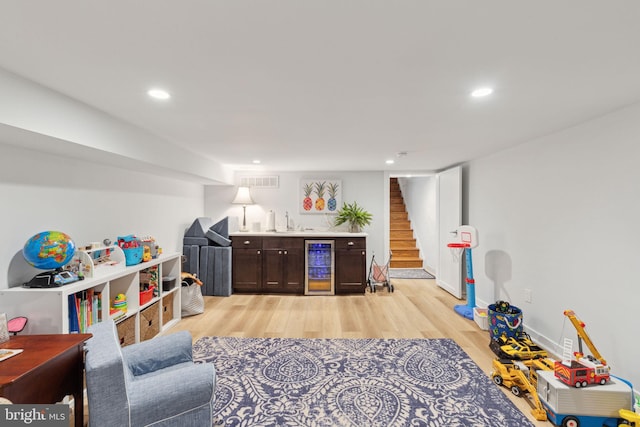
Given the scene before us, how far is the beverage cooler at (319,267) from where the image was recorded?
189 inches

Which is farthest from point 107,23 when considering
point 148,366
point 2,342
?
point 148,366

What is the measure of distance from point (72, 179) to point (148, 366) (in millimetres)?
1844

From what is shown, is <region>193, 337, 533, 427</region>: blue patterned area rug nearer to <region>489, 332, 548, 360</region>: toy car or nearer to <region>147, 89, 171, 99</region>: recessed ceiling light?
<region>489, 332, 548, 360</region>: toy car

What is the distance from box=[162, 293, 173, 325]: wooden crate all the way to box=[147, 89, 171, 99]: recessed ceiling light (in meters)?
2.44

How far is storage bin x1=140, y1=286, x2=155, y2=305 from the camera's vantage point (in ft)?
9.69

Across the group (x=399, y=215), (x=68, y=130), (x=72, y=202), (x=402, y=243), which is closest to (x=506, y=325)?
(x=68, y=130)

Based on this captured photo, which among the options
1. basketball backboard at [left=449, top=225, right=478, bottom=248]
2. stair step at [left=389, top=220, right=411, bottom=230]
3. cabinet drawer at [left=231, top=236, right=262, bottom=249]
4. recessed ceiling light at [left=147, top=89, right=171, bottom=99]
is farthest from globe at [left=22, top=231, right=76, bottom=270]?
stair step at [left=389, top=220, right=411, bottom=230]

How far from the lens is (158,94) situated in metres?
1.88

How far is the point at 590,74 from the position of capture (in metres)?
1.60

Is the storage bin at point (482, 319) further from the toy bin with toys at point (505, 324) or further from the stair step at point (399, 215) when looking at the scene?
the stair step at point (399, 215)

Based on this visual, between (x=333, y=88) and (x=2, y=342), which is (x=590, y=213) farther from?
(x=2, y=342)

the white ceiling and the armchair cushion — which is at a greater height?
the white ceiling

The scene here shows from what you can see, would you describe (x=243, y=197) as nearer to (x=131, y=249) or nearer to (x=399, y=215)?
(x=131, y=249)

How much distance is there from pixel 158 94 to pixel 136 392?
69.5 inches
